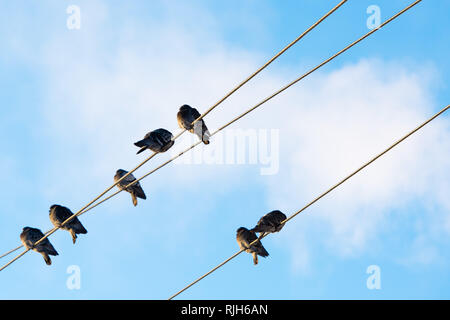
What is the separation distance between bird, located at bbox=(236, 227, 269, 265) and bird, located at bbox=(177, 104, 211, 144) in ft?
5.94

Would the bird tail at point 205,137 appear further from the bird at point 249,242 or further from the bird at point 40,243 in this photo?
the bird at point 40,243

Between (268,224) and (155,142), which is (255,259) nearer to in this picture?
(268,224)

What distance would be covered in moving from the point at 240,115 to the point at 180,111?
10.5 feet

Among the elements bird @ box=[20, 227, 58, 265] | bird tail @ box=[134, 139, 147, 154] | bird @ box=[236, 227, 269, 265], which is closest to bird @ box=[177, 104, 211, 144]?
bird tail @ box=[134, 139, 147, 154]

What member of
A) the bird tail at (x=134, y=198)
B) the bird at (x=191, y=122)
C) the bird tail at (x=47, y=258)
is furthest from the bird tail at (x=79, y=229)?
the bird at (x=191, y=122)

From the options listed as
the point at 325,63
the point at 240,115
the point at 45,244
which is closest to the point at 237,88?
the point at 240,115

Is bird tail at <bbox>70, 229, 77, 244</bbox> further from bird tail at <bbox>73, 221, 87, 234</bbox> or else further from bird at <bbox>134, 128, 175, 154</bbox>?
bird at <bbox>134, 128, 175, 154</bbox>

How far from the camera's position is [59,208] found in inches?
560

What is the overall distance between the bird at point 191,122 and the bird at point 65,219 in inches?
124

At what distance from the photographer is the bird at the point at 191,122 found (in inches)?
470

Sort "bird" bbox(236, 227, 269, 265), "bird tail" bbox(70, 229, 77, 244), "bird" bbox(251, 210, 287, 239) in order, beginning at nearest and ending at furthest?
"bird" bbox(251, 210, 287, 239) < "bird" bbox(236, 227, 269, 265) < "bird tail" bbox(70, 229, 77, 244)

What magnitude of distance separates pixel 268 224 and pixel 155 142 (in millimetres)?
2316

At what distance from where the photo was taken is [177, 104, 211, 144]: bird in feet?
39.1
